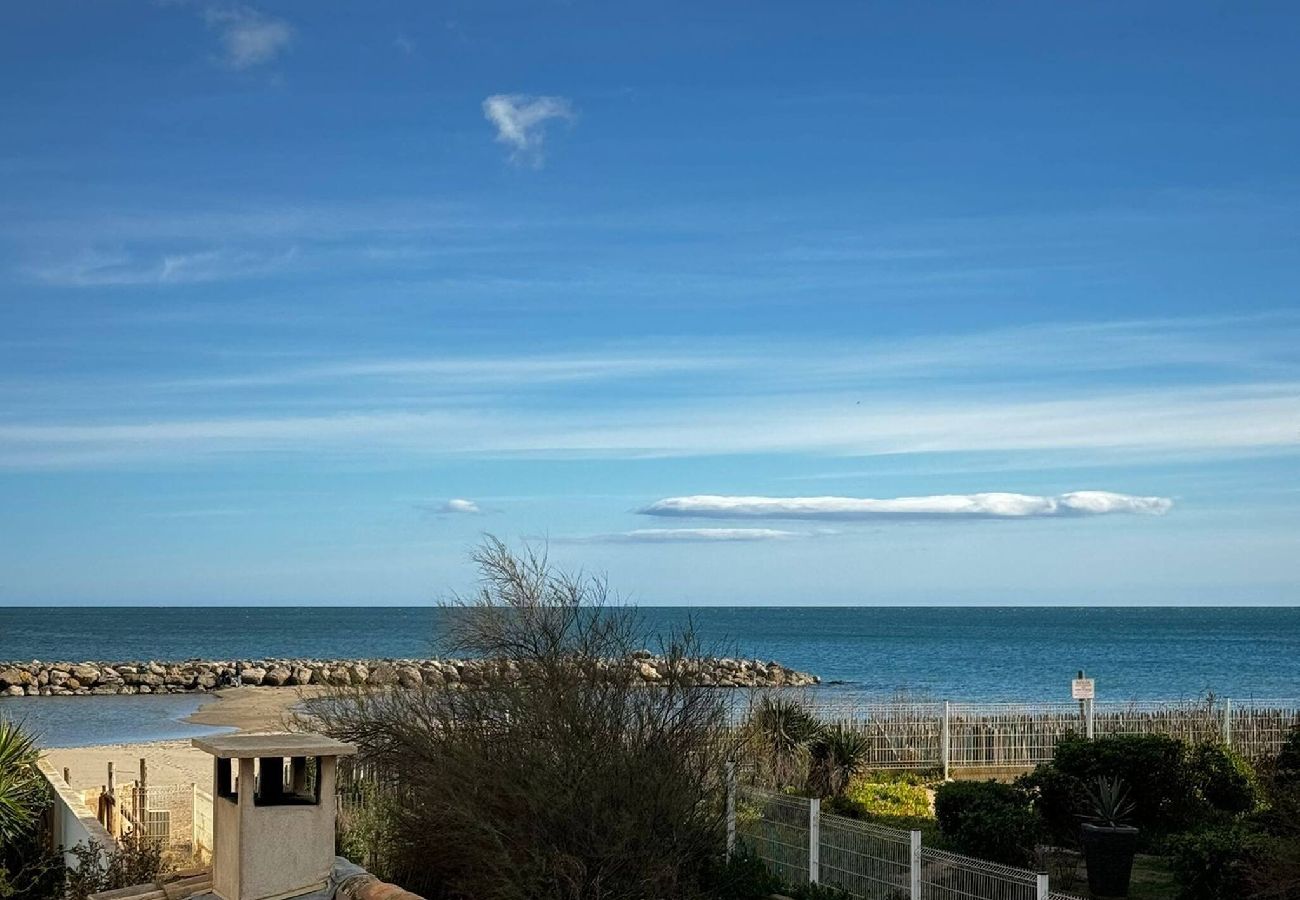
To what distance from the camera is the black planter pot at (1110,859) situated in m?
16.3

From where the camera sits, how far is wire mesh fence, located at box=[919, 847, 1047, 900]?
13312mm

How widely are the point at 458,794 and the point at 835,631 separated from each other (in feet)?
431

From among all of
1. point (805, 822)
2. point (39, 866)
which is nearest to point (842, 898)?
point (805, 822)

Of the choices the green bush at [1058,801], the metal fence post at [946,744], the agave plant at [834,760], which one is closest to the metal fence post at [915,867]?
the green bush at [1058,801]

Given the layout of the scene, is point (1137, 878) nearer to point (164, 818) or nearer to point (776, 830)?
point (776, 830)

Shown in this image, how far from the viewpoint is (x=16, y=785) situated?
67.8 feet

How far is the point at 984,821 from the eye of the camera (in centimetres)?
1717

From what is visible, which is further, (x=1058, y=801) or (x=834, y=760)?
(x=834, y=760)

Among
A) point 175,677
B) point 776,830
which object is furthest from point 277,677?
point 776,830

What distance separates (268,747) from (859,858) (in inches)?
247

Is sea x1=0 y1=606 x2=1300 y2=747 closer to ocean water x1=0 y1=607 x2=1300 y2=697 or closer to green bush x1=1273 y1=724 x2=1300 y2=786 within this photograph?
ocean water x1=0 y1=607 x2=1300 y2=697

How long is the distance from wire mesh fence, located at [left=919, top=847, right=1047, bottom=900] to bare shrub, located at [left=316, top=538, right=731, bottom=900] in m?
2.40

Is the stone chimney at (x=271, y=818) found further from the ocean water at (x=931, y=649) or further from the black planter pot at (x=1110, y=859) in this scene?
the ocean water at (x=931, y=649)

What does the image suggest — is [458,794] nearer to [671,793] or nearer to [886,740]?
[671,793]
